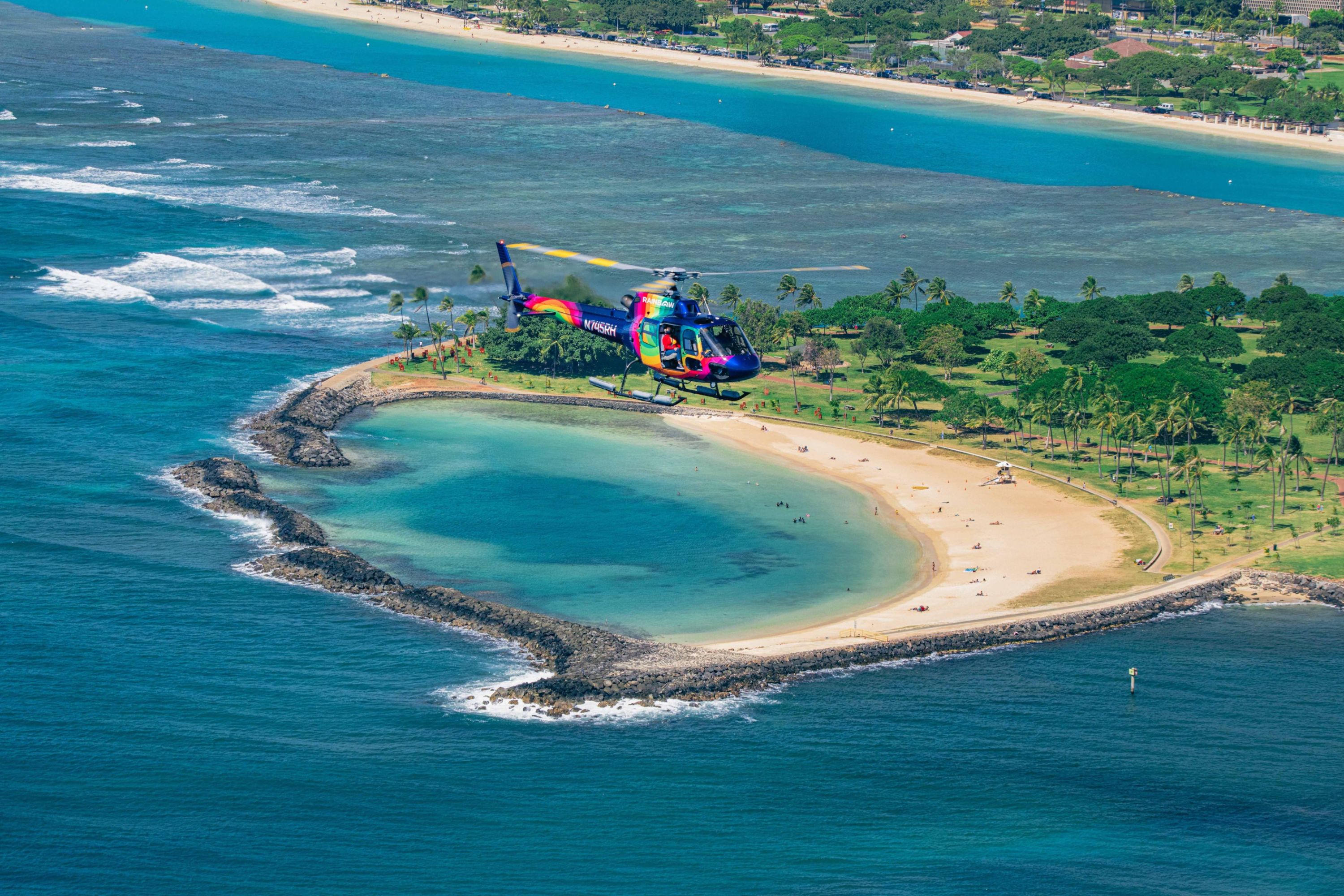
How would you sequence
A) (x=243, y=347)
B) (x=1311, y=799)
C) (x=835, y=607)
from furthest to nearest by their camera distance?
(x=243, y=347) < (x=835, y=607) < (x=1311, y=799)

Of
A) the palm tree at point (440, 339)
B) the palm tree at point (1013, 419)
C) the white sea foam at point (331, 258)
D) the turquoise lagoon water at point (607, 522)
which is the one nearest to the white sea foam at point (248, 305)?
the white sea foam at point (331, 258)

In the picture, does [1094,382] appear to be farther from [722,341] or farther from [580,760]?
[580,760]

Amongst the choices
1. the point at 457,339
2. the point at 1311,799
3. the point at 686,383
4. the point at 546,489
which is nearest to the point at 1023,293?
the point at 457,339

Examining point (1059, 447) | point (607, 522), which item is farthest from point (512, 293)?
point (1059, 447)

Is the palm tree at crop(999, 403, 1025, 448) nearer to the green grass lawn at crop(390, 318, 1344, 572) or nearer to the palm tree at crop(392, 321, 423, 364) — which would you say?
the green grass lawn at crop(390, 318, 1344, 572)

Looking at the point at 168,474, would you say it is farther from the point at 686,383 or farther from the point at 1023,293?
the point at 1023,293

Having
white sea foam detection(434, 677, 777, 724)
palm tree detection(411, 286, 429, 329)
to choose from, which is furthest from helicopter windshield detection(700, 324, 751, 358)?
palm tree detection(411, 286, 429, 329)
